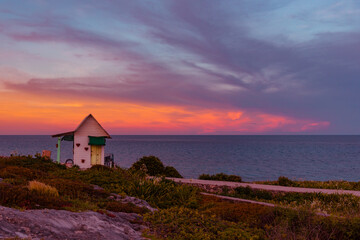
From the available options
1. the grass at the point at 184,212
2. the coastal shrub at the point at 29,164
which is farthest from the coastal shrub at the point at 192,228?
the coastal shrub at the point at 29,164

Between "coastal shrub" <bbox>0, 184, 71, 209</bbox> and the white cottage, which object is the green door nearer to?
the white cottage

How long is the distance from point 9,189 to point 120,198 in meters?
4.67

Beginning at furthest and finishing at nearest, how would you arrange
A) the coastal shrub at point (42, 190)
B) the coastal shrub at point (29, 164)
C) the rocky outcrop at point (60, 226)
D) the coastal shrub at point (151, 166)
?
the coastal shrub at point (151, 166) < the coastal shrub at point (29, 164) < the coastal shrub at point (42, 190) < the rocky outcrop at point (60, 226)

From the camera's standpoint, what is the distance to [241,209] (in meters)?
13.0

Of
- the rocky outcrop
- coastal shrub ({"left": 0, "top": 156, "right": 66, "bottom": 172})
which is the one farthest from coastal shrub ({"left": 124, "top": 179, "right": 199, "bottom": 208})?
coastal shrub ({"left": 0, "top": 156, "right": 66, "bottom": 172})

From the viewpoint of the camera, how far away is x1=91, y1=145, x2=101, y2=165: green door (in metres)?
28.3

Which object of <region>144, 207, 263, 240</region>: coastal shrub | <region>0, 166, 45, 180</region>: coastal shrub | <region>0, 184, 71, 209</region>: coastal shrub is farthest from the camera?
<region>0, 166, 45, 180</region>: coastal shrub

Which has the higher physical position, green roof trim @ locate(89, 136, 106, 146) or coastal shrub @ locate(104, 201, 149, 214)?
green roof trim @ locate(89, 136, 106, 146)

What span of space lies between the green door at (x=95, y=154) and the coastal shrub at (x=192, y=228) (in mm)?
19409

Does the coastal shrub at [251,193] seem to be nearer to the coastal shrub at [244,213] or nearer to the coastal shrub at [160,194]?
the coastal shrub at [160,194]

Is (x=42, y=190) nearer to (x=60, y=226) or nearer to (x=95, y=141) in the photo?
(x=60, y=226)

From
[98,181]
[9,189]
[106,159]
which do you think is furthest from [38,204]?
[106,159]

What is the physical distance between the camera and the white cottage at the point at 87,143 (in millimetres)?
28062

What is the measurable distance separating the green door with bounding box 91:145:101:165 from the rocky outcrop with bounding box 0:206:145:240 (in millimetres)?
20818
